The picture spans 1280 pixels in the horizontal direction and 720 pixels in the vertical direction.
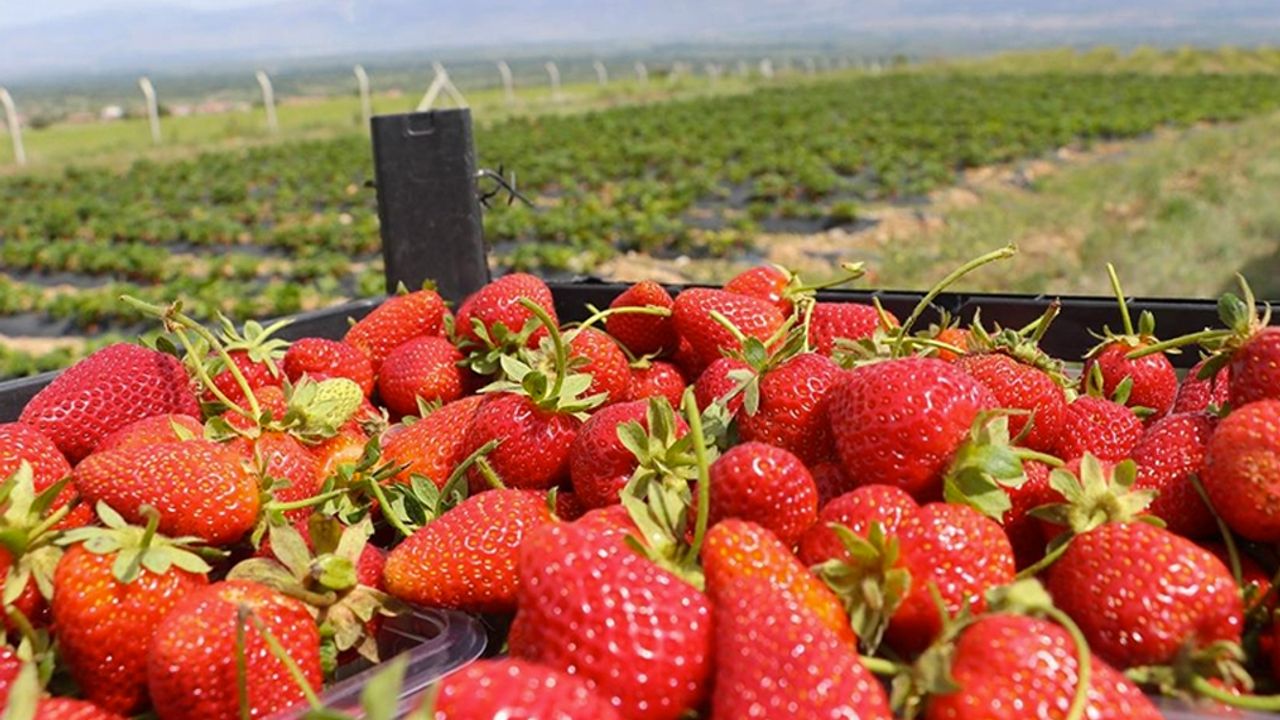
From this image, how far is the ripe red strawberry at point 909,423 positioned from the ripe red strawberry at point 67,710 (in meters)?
0.80

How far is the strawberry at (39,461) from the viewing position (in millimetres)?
1268

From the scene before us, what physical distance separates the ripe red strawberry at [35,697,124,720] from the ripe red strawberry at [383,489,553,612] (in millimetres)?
315

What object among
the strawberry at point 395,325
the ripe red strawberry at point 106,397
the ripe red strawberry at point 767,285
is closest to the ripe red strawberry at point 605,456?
the ripe red strawberry at point 767,285

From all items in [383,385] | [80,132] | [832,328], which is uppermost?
[832,328]

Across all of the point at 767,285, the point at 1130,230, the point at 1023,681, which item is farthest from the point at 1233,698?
the point at 1130,230

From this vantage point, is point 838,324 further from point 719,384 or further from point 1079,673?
point 1079,673

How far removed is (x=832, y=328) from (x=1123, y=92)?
30.1 m

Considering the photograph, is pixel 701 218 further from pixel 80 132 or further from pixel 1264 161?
pixel 80 132

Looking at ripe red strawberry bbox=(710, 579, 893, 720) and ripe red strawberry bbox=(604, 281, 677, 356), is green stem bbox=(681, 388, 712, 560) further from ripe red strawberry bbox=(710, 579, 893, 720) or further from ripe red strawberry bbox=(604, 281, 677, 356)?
ripe red strawberry bbox=(604, 281, 677, 356)

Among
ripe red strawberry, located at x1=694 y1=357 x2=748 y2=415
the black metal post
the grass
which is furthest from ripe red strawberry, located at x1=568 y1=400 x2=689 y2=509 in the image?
the grass

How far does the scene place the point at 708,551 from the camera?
1013mm

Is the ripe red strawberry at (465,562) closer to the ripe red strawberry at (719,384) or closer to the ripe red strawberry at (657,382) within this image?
the ripe red strawberry at (719,384)

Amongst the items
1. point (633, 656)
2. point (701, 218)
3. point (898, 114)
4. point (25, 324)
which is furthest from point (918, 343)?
point (898, 114)

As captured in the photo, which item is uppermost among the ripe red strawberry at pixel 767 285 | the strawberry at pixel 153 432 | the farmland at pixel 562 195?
the ripe red strawberry at pixel 767 285
